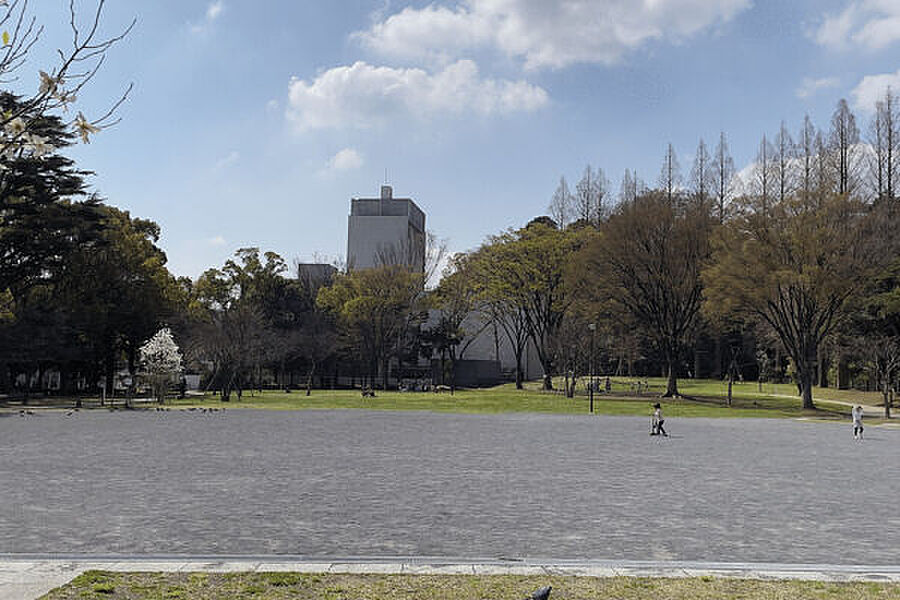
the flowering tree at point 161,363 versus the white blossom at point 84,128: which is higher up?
the white blossom at point 84,128

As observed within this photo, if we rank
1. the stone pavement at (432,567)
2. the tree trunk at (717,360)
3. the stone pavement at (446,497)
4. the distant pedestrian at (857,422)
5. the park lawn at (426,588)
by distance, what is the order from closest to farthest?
the park lawn at (426,588) → the stone pavement at (432,567) → the stone pavement at (446,497) → the distant pedestrian at (857,422) → the tree trunk at (717,360)

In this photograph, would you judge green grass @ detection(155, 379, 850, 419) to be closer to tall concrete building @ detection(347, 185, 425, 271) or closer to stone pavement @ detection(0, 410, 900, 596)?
stone pavement @ detection(0, 410, 900, 596)

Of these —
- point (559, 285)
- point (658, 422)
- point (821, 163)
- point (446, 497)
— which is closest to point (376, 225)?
point (559, 285)

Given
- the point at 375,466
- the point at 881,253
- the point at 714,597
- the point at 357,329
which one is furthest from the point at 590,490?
the point at 357,329

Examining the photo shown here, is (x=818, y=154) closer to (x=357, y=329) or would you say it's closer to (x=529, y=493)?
(x=357, y=329)

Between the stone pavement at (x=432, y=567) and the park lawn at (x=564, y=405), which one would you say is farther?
the park lawn at (x=564, y=405)

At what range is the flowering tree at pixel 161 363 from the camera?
47.6 m

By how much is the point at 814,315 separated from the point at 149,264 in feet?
159

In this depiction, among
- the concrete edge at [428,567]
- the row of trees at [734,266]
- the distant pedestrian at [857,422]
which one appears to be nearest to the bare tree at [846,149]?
the row of trees at [734,266]

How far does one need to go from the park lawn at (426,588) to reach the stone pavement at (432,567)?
20cm

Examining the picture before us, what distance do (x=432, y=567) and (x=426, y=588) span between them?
780 millimetres

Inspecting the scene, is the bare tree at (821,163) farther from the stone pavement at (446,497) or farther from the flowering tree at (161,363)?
the flowering tree at (161,363)

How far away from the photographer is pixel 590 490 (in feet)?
43.3

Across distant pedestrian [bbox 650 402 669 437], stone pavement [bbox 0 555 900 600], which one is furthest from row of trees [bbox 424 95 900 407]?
stone pavement [bbox 0 555 900 600]
